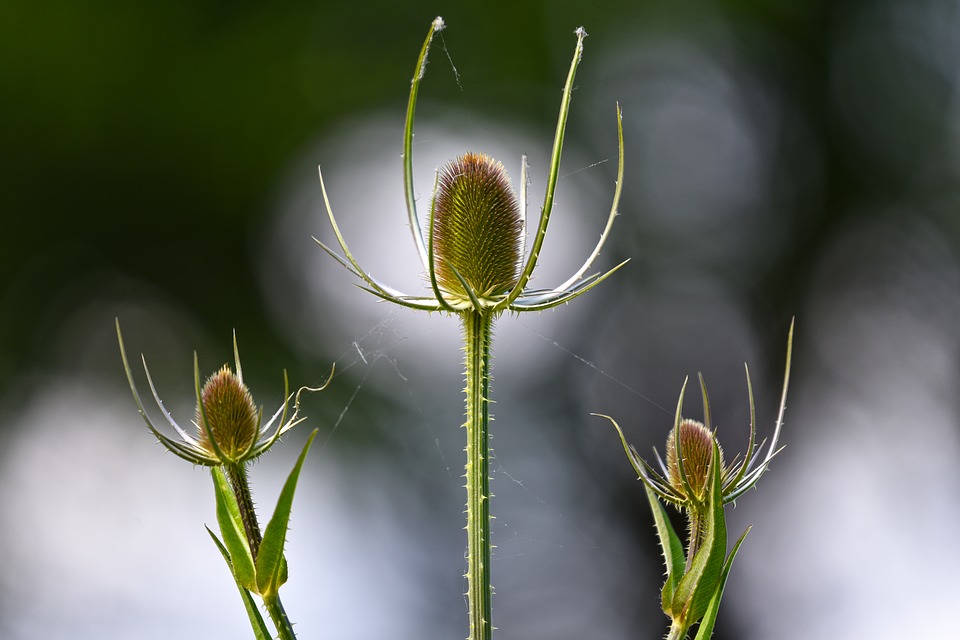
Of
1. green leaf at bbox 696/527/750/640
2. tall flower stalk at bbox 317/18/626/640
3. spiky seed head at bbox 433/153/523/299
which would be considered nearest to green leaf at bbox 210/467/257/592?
tall flower stalk at bbox 317/18/626/640

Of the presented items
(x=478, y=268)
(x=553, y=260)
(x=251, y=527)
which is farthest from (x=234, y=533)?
(x=553, y=260)

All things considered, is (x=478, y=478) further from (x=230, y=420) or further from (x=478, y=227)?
(x=478, y=227)

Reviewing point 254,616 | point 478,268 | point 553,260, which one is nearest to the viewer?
point 254,616

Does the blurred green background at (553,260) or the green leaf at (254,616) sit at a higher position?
the blurred green background at (553,260)

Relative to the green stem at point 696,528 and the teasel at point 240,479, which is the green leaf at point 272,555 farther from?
the green stem at point 696,528

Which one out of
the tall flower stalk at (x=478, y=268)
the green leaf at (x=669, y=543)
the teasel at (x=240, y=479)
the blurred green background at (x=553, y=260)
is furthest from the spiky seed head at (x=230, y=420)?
the blurred green background at (x=553, y=260)

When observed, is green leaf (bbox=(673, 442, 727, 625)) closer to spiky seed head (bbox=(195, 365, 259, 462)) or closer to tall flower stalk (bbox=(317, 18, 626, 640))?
tall flower stalk (bbox=(317, 18, 626, 640))
